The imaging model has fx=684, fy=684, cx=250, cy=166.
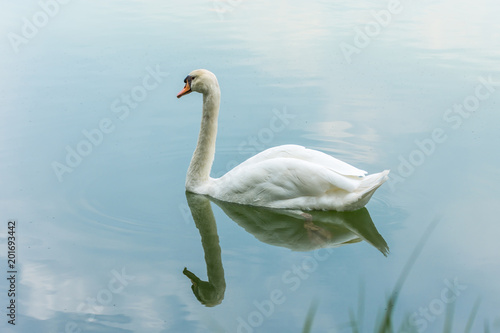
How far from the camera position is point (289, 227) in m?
7.00

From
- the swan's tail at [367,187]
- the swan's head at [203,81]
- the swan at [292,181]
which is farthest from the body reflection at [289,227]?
the swan's head at [203,81]

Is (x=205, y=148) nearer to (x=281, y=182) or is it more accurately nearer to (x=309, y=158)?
(x=281, y=182)

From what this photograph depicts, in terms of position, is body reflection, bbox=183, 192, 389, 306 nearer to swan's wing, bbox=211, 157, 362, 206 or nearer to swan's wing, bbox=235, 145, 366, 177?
swan's wing, bbox=211, 157, 362, 206

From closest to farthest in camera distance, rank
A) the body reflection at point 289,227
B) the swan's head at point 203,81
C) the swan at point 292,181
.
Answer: the body reflection at point 289,227, the swan at point 292,181, the swan's head at point 203,81

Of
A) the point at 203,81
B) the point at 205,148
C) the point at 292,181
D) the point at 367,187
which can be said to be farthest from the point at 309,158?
the point at 203,81

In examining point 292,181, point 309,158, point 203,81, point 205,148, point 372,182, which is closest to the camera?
point 372,182

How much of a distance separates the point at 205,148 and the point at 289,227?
1.46m

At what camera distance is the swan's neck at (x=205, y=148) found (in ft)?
25.3

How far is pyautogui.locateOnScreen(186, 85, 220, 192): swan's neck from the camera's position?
7707 millimetres

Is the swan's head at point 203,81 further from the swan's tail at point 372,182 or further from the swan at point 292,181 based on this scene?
the swan's tail at point 372,182

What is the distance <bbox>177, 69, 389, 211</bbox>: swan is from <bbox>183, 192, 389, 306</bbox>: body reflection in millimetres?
91

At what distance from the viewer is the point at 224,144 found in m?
8.84

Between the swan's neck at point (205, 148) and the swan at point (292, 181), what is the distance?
2cm

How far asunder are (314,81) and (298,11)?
5.33m
